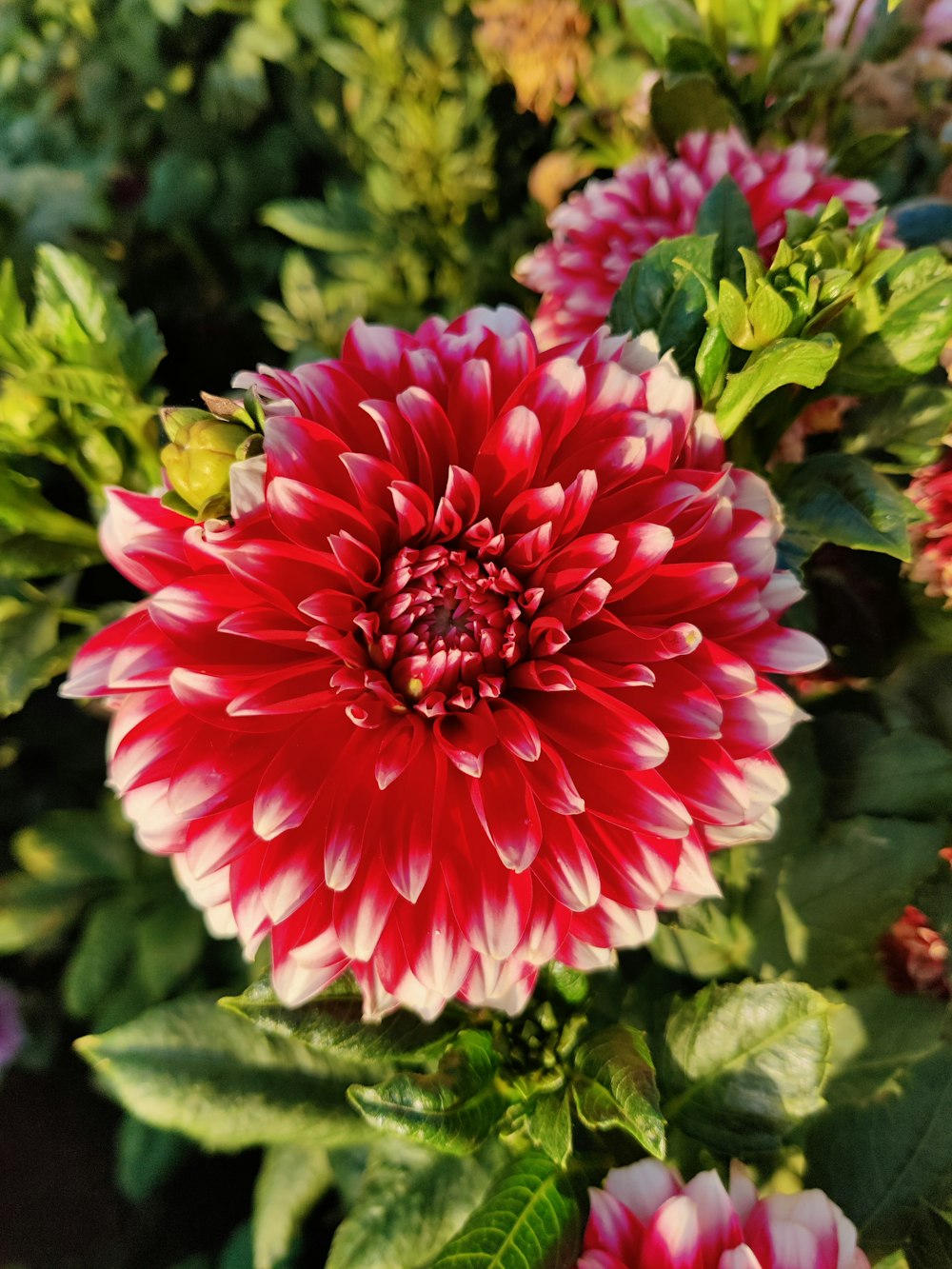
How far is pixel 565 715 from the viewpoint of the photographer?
1.47 feet

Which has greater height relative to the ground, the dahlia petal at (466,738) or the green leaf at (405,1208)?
the dahlia petal at (466,738)

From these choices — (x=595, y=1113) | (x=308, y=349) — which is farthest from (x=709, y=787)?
(x=308, y=349)

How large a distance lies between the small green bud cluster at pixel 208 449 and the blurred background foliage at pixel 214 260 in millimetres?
247

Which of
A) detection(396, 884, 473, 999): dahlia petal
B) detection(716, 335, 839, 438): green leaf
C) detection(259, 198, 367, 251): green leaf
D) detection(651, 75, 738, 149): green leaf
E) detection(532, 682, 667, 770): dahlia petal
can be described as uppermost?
detection(651, 75, 738, 149): green leaf

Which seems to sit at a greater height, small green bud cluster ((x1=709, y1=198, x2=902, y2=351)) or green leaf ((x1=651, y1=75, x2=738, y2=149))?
green leaf ((x1=651, y1=75, x2=738, y2=149))

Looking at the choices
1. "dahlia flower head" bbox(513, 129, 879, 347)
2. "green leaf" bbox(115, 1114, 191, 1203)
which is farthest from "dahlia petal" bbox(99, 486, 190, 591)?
"green leaf" bbox(115, 1114, 191, 1203)

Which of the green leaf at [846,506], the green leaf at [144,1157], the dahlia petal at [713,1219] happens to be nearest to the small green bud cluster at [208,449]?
the green leaf at [846,506]

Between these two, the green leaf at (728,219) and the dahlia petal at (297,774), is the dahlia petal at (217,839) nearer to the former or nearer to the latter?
the dahlia petal at (297,774)

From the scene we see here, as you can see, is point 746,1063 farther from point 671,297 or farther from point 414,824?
point 671,297

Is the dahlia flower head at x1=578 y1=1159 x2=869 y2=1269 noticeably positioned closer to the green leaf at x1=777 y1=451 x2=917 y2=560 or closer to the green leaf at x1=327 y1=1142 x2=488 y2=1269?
the green leaf at x1=327 y1=1142 x2=488 y2=1269

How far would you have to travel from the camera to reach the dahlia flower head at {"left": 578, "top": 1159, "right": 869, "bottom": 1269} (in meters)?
0.43

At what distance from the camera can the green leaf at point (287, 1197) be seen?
0.76 m

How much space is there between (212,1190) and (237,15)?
1614 millimetres

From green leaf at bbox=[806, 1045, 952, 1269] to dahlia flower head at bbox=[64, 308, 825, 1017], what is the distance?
0.22m
